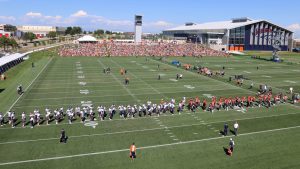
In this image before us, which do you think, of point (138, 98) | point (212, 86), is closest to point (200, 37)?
point (212, 86)

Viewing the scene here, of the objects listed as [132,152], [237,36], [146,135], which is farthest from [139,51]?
[132,152]

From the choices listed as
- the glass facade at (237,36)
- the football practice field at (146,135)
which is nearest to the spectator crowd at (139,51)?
the glass facade at (237,36)

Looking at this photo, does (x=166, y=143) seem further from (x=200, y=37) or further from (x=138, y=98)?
(x=200, y=37)

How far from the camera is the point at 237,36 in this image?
346 ft

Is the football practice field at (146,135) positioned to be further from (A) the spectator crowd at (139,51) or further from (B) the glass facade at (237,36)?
(B) the glass facade at (237,36)

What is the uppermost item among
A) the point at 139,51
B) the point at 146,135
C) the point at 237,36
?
the point at 237,36

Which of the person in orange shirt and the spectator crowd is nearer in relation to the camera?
the person in orange shirt

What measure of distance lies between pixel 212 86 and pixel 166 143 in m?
22.1

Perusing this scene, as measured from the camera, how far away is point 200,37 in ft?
386

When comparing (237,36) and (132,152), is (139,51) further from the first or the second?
(132,152)

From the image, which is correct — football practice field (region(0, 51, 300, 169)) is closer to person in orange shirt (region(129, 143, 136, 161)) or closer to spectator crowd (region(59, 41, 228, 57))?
person in orange shirt (region(129, 143, 136, 161))

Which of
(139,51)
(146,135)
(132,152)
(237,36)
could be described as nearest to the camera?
(132,152)

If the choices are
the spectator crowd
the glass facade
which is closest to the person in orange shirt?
the spectator crowd

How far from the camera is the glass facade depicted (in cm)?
10496
